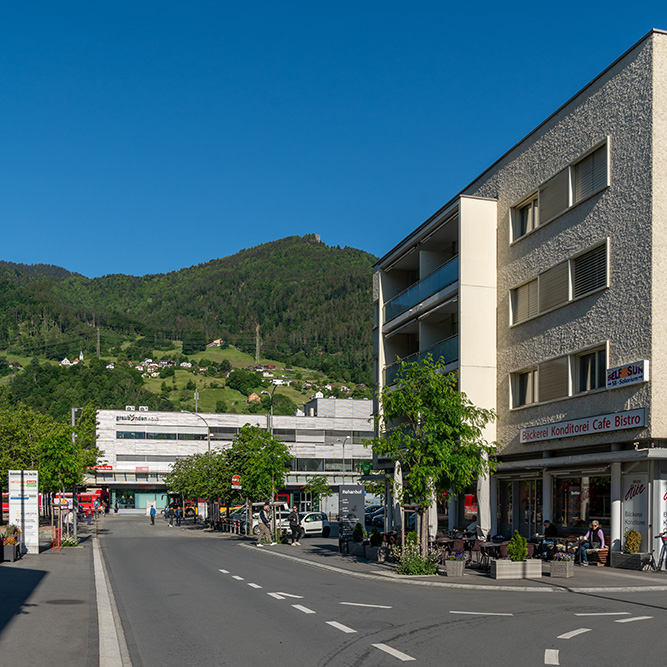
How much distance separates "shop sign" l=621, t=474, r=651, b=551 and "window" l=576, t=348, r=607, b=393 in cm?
295

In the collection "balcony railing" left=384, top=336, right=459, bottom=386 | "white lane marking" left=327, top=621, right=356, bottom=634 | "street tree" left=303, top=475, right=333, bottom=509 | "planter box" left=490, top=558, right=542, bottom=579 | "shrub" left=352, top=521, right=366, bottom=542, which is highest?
"balcony railing" left=384, top=336, right=459, bottom=386

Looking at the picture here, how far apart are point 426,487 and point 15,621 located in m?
13.2

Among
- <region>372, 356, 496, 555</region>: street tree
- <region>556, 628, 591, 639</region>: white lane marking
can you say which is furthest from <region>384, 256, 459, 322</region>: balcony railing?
<region>556, 628, 591, 639</region>: white lane marking

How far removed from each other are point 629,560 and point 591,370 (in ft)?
19.4

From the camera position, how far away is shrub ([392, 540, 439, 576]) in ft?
72.9

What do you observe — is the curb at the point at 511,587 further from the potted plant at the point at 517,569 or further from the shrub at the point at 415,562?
the potted plant at the point at 517,569

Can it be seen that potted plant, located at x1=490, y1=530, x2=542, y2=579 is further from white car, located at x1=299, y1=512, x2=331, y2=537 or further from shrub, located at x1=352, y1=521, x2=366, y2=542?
white car, located at x1=299, y1=512, x2=331, y2=537

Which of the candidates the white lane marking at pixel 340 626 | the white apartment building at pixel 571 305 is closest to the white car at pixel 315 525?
the white apartment building at pixel 571 305

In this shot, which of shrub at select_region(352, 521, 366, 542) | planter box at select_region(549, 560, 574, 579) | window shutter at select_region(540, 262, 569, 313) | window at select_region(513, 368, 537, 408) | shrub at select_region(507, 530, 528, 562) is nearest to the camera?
planter box at select_region(549, 560, 574, 579)

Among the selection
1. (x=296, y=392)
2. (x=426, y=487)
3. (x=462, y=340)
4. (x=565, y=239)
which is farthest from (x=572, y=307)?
(x=296, y=392)

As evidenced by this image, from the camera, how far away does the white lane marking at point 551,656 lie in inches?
390

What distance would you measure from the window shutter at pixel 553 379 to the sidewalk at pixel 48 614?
15.5m

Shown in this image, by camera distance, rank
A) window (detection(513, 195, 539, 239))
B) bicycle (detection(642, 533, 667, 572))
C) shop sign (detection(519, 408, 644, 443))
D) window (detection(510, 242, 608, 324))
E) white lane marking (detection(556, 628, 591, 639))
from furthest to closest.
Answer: window (detection(513, 195, 539, 239))
window (detection(510, 242, 608, 324))
shop sign (detection(519, 408, 644, 443))
bicycle (detection(642, 533, 667, 572))
white lane marking (detection(556, 628, 591, 639))

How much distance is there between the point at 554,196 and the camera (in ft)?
94.5
